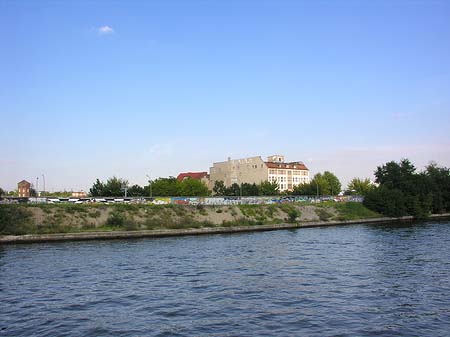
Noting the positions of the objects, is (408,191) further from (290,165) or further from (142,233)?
(290,165)

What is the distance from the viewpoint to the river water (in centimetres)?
1734

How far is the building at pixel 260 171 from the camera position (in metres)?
159

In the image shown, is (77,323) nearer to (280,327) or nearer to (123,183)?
(280,327)

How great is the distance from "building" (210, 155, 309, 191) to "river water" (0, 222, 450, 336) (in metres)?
118

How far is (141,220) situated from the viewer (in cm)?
6431

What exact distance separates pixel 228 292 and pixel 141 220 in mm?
42996

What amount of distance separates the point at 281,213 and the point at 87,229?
121 ft

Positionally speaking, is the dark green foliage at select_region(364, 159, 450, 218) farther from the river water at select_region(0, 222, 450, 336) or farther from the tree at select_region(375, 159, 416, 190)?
the river water at select_region(0, 222, 450, 336)

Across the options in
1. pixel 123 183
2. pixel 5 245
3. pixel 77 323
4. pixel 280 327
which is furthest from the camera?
pixel 123 183

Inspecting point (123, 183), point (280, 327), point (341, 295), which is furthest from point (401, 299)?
point (123, 183)

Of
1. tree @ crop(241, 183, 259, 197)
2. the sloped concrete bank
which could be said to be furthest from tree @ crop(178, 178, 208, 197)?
the sloped concrete bank

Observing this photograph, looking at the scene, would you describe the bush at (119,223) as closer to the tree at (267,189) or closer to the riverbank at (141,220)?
the riverbank at (141,220)

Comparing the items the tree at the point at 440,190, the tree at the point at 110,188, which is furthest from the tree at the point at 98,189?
the tree at the point at 440,190

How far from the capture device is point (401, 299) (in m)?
21.5
